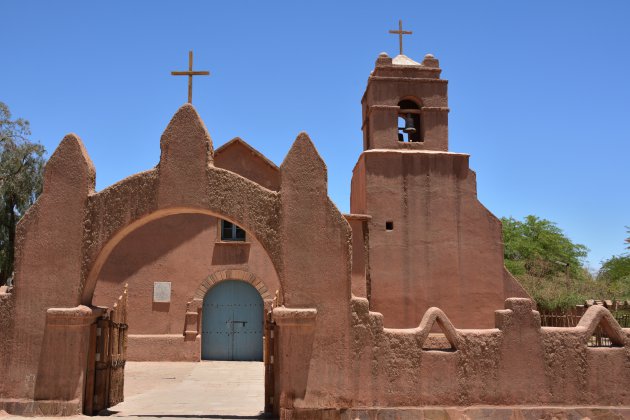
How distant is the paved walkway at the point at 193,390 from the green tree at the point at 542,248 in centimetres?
2480

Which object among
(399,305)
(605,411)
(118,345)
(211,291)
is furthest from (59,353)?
(211,291)

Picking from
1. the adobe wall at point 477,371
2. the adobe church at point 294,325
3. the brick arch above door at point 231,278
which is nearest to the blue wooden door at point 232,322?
the brick arch above door at point 231,278

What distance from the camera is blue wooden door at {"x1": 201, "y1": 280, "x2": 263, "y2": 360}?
17750mm

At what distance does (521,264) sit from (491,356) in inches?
1121

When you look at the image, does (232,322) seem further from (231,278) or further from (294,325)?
(294,325)

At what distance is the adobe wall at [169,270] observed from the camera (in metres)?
17.2

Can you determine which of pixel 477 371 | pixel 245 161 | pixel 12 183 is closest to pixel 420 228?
pixel 245 161

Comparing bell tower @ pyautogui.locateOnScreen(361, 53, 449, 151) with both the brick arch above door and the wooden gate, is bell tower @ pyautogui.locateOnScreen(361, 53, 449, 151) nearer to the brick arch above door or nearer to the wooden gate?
the brick arch above door

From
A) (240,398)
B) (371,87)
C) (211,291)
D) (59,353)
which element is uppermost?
(371,87)

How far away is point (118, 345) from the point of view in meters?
9.60

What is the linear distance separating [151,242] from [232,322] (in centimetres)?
338

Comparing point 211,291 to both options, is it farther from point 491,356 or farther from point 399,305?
point 491,356

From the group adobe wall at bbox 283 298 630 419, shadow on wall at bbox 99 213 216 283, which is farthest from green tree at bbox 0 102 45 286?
adobe wall at bbox 283 298 630 419

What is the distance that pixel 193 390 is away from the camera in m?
11.7
